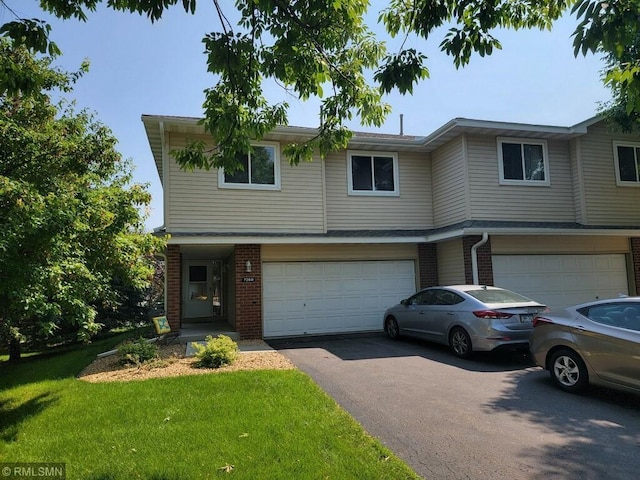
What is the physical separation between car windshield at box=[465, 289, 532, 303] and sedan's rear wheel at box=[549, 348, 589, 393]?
2.17 m

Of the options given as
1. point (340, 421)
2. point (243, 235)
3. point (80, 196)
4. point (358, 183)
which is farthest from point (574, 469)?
point (358, 183)

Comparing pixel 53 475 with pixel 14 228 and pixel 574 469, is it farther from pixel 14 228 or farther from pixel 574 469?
pixel 574 469

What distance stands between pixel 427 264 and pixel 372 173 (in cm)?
341

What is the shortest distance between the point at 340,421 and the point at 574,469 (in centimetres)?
246

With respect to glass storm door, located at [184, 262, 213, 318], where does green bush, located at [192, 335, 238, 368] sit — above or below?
below

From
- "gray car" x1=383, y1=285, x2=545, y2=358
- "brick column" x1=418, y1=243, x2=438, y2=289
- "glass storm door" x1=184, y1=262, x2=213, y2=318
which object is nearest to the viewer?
"gray car" x1=383, y1=285, x2=545, y2=358

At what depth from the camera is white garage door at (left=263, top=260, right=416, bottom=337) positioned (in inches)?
502

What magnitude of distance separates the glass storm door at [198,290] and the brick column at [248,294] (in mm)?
5773

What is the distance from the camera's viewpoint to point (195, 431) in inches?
202

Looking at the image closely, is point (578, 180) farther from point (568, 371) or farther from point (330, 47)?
point (330, 47)

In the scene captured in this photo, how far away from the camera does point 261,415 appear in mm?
5543

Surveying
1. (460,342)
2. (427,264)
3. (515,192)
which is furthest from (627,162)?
(460,342)

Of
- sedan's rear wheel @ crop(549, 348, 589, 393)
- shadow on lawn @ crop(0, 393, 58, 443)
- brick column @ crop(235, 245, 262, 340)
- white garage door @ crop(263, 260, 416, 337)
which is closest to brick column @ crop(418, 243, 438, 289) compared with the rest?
white garage door @ crop(263, 260, 416, 337)

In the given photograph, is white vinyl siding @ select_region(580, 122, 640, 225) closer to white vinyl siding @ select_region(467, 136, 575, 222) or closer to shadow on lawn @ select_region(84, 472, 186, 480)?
white vinyl siding @ select_region(467, 136, 575, 222)
